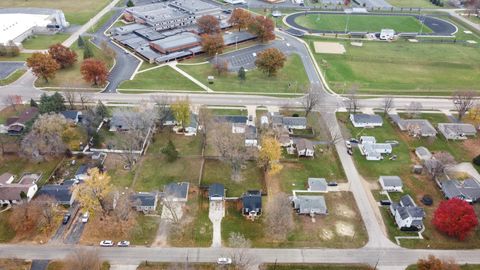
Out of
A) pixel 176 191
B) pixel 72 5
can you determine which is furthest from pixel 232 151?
pixel 72 5

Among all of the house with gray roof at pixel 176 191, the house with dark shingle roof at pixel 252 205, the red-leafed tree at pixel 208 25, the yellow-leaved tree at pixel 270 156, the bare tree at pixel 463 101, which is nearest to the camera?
the house with dark shingle roof at pixel 252 205

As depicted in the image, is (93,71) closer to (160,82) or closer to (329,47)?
(160,82)

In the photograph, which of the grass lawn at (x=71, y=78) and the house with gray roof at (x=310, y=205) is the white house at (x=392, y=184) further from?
the grass lawn at (x=71, y=78)

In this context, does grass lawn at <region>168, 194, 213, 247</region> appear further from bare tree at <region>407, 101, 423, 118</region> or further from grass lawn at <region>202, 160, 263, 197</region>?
bare tree at <region>407, 101, 423, 118</region>

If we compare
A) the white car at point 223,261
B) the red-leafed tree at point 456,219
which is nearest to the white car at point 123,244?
the white car at point 223,261

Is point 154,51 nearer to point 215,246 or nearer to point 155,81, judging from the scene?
point 155,81

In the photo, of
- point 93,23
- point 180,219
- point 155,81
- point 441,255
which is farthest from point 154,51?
point 441,255
